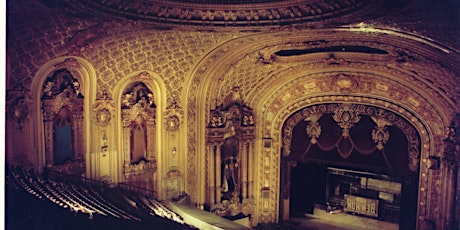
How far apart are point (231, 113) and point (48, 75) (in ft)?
12.3

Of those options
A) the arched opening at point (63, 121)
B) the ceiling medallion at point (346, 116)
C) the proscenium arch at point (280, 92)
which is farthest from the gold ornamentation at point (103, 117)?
the ceiling medallion at point (346, 116)

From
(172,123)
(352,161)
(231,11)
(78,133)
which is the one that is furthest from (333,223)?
(231,11)

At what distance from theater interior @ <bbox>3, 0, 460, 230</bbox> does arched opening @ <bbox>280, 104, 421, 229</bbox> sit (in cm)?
3

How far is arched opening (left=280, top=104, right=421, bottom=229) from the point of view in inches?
354

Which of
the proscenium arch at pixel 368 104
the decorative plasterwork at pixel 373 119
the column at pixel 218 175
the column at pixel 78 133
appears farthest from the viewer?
the column at pixel 218 175

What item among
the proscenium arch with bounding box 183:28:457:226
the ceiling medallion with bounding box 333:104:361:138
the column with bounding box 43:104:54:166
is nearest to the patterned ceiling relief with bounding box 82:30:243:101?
the proscenium arch with bounding box 183:28:457:226

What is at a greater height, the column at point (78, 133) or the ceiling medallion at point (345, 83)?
the ceiling medallion at point (345, 83)

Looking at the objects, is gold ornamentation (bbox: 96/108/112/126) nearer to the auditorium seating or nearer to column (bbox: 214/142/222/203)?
the auditorium seating

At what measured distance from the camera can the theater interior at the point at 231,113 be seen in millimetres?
5695

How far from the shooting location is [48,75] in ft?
22.3

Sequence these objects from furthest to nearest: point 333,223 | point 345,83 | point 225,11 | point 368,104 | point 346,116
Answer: point 333,223 → point 346,116 → point 368,104 → point 345,83 → point 225,11

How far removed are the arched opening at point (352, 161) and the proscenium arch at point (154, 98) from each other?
3014mm

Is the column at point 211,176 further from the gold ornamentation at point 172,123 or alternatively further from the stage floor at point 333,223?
the stage floor at point 333,223

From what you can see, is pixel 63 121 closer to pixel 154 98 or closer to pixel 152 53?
pixel 154 98
